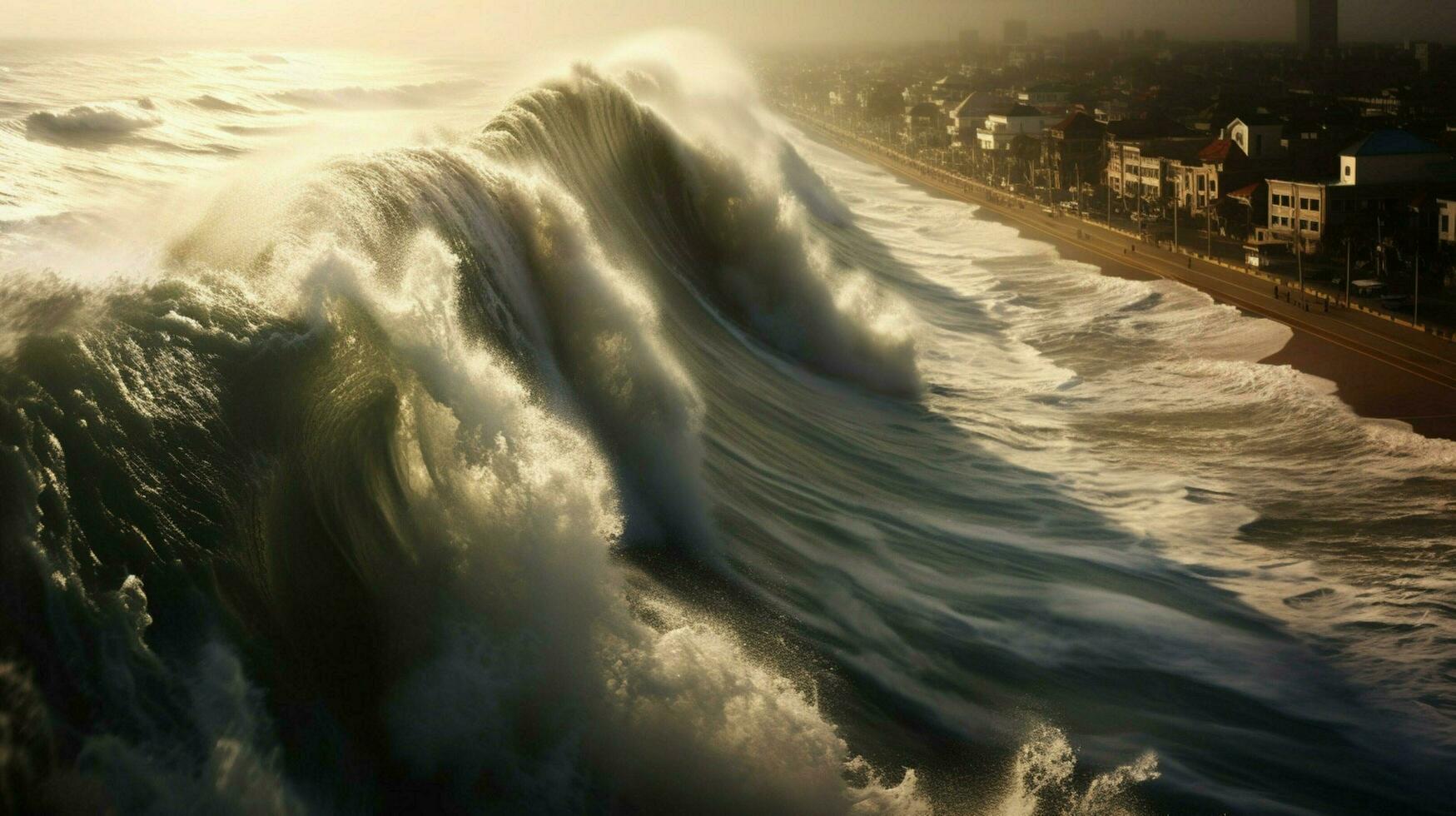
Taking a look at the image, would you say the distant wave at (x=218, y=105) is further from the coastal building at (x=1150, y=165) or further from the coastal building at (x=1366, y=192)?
the coastal building at (x=1150, y=165)

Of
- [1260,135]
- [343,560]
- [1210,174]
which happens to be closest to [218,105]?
[343,560]

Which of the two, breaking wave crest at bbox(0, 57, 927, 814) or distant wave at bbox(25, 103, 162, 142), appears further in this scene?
distant wave at bbox(25, 103, 162, 142)

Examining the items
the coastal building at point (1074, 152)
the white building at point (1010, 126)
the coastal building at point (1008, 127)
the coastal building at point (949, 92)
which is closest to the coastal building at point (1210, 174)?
the coastal building at point (1074, 152)

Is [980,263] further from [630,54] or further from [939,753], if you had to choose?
[939,753]

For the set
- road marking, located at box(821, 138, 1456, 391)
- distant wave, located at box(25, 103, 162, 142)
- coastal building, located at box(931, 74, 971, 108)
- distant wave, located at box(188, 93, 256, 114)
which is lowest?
road marking, located at box(821, 138, 1456, 391)

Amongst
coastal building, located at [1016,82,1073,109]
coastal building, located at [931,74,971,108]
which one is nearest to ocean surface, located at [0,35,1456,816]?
coastal building, located at [1016,82,1073,109]

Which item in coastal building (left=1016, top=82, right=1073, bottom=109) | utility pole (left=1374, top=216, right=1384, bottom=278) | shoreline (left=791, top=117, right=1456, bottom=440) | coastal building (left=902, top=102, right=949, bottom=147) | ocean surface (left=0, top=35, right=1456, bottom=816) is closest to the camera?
ocean surface (left=0, top=35, right=1456, bottom=816)

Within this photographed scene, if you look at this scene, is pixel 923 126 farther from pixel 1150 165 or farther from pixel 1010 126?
pixel 1150 165

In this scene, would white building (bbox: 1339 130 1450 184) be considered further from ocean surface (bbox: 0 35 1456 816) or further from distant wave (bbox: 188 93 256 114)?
distant wave (bbox: 188 93 256 114)
